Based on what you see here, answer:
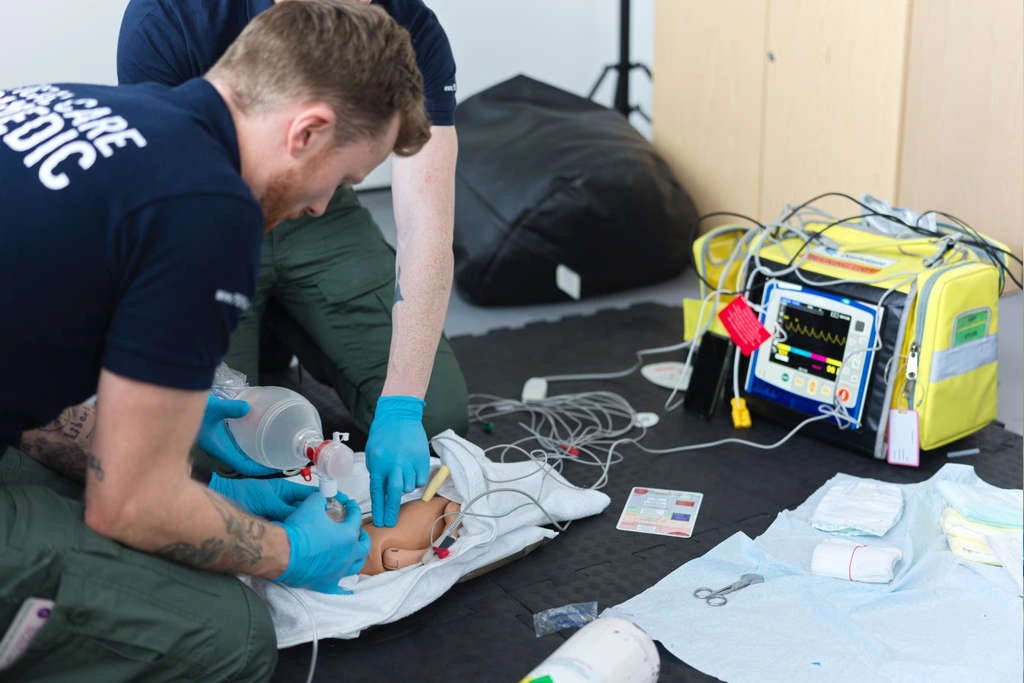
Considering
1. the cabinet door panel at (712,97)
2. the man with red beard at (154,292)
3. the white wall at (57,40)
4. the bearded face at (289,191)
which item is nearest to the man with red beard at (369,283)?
the man with red beard at (154,292)

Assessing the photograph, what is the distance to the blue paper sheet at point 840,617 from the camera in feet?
4.76

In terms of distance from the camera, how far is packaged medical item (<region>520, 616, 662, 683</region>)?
4.14 feet

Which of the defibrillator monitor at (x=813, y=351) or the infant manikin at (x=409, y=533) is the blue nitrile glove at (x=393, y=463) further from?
the defibrillator monitor at (x=813, y=351)

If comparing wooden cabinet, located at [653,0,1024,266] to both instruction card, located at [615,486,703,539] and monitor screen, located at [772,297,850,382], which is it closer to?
monitor screen, located at [772,297,850,382]

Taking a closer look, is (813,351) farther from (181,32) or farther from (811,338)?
(181,32)

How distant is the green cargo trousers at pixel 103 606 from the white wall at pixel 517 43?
2.89 metres

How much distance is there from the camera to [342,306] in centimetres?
220

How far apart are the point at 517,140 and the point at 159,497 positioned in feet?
7.84

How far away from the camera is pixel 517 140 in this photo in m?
3.38

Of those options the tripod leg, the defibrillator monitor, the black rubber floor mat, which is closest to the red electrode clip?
the defibrillator monitor

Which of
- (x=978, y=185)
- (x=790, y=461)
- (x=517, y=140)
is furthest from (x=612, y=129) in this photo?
(x=790, y=461)

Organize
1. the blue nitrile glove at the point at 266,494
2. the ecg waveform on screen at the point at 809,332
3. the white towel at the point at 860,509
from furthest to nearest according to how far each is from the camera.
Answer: the ecg waveform on screen at the point at 809,332, the white towel at the point at 860,509, the blue nitrile glove at the point at 266,494

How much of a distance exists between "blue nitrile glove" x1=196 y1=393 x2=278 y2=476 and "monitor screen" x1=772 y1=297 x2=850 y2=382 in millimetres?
1094

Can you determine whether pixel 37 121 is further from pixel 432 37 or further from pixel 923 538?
pixel 923 538
